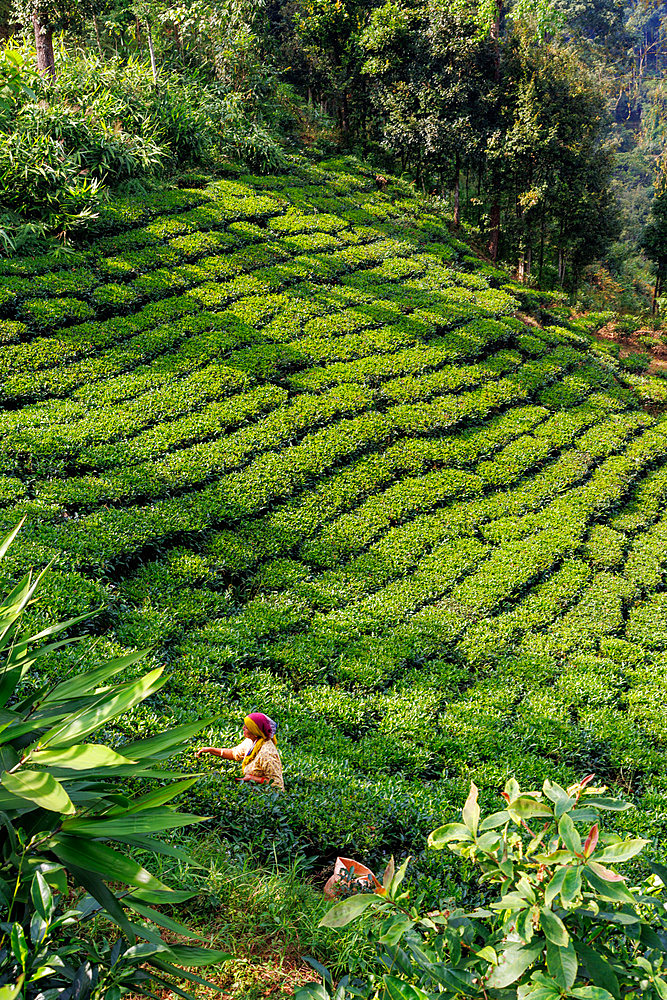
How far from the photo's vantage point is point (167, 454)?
6586mm

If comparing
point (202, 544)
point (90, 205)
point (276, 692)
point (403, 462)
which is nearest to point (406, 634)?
point (276, 692)

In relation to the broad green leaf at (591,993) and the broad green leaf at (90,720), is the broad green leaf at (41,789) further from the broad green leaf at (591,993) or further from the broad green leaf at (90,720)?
the broad green leaf at (591,993)

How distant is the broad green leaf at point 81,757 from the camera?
4.70 ft

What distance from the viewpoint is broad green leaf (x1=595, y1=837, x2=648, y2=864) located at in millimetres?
1323

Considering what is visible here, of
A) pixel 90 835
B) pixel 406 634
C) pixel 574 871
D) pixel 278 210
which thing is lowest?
pixel 406 634

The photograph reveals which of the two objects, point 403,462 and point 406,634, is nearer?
point 406,634

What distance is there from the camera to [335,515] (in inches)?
263

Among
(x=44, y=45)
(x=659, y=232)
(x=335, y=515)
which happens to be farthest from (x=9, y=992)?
(x=659, y=232)

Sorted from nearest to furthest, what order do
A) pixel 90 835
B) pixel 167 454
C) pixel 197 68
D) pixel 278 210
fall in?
pixel 90 835 < pixel 167 454 < pixel 278 210 < pixel 197 68

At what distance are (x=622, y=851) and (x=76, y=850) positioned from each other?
136 centimetres

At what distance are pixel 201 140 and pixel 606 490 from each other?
33.4 ft

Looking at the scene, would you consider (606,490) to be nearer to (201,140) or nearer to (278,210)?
(278,210)

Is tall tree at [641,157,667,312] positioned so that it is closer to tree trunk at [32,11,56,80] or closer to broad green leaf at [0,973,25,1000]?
tree trunk at [32,11,56,80]

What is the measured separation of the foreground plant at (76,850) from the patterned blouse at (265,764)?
1621 mm
